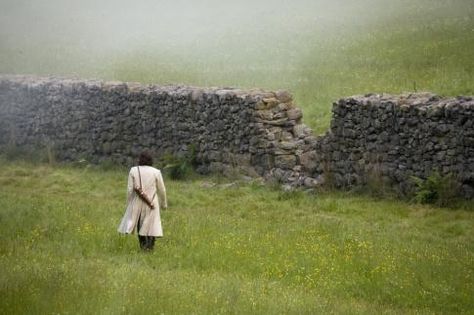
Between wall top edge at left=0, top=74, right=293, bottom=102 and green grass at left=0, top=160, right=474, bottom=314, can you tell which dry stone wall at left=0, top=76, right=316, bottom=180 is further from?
green grass at left=0, top=160, right=474, bottom=314

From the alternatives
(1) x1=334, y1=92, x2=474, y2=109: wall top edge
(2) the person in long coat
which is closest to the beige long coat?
(2) the person in long coat

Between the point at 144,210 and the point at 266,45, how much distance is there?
2539 centimetres

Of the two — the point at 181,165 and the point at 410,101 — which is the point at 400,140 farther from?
the point at 181,165

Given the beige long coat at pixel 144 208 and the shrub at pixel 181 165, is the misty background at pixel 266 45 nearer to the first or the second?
the shrub at pixel 181 165

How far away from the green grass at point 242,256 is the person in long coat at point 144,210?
351mm

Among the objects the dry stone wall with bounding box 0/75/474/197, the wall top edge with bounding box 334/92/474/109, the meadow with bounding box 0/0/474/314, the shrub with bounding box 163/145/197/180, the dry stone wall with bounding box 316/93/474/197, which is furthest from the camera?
the shrub with bounding box 163/145/197/180

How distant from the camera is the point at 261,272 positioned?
13984 mm

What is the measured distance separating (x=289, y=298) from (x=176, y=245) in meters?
4.23

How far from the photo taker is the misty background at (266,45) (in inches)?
1153

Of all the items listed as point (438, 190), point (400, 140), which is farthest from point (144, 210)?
point (400, 140)

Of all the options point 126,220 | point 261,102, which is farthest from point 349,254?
point 261,102

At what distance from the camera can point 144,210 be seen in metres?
15.3

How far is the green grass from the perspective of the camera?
11586 mm

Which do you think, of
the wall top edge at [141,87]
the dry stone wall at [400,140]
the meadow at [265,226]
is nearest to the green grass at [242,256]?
the meadow at [265,226]
